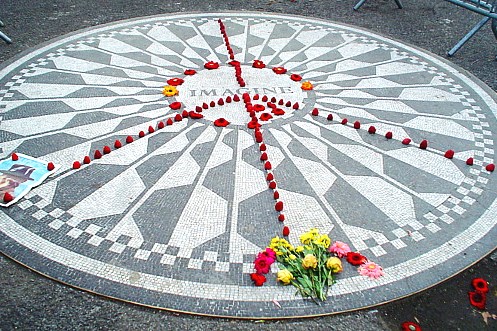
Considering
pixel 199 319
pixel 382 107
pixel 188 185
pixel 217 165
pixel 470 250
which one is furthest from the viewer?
pixel 382 107

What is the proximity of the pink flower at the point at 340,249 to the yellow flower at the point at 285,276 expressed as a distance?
663 millimetres

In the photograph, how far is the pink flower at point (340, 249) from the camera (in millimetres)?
5164

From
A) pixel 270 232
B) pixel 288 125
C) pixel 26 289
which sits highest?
pixel 288 125

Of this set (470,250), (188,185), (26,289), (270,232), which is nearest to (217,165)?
(188,185)

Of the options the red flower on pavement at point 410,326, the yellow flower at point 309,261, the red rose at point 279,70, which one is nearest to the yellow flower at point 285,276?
the yellow flower at point 309,261

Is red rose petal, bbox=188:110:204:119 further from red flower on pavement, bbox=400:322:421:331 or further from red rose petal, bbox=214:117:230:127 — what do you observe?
red flower on pavement, bbox=400:322:421:331

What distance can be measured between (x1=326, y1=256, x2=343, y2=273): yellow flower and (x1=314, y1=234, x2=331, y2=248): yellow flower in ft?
0.97

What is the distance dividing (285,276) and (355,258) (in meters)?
0.88

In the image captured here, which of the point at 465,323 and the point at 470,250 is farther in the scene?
the point at 470,250

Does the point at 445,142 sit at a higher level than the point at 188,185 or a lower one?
higher

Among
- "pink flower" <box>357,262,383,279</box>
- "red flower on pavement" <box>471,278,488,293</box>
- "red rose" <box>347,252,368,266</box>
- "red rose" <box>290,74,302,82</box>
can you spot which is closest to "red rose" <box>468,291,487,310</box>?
"red flower on pavement" <box>471,278,488,293</box>

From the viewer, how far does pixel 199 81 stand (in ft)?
29.6

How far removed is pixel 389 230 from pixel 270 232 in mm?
1471

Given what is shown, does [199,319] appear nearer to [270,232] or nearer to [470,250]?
[270,232]
